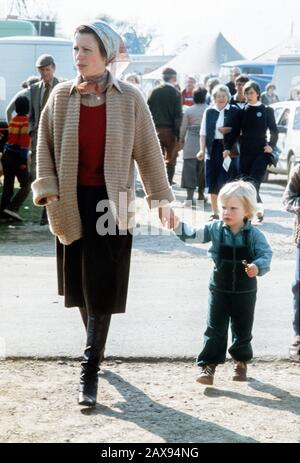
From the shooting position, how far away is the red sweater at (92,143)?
523cm

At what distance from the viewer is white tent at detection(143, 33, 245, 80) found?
162 ft

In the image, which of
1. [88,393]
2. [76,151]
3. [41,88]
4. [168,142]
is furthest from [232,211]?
[168,142]

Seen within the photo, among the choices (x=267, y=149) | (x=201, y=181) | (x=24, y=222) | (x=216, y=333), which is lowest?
(x=24, y=222)

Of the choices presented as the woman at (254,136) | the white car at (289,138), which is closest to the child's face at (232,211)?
the woman at (254,136)

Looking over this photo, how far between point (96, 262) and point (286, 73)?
28.3 meters

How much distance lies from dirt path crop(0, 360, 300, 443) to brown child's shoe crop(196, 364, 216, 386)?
1.5 inches

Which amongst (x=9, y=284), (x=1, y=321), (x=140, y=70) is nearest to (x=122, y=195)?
(x=1, y=321)

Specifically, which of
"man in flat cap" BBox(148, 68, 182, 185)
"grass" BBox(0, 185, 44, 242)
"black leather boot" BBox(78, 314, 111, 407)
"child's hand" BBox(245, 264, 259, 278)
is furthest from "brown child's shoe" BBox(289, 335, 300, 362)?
"man in flat cap" BBox(148, 68, 182, 185)

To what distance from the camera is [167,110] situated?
597 inches

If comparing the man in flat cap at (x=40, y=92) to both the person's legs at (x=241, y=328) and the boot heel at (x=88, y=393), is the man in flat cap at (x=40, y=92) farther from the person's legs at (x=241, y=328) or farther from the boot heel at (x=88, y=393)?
the boot heel at (x=88, y=393)

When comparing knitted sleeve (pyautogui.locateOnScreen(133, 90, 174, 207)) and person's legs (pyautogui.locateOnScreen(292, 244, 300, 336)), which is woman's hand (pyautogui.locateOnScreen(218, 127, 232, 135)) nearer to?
person's legs (pyautogui.locateOnScreen(292, 244, 300, 336))

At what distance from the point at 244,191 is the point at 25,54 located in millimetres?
14125

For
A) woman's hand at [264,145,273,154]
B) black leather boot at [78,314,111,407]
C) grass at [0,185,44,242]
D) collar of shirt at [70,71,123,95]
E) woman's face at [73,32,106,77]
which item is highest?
woman's face at [73,32,106,77]

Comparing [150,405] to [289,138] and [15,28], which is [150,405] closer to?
[289,138]
